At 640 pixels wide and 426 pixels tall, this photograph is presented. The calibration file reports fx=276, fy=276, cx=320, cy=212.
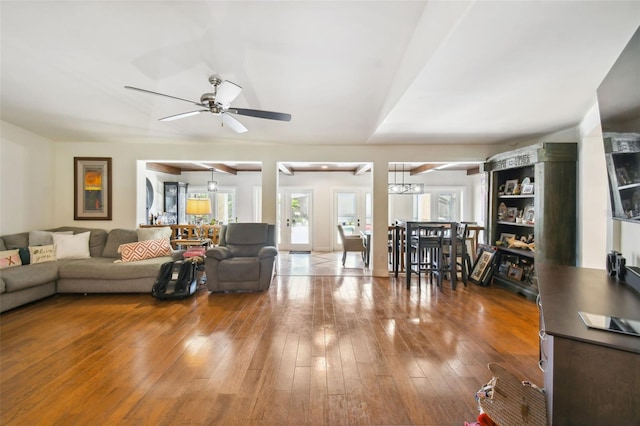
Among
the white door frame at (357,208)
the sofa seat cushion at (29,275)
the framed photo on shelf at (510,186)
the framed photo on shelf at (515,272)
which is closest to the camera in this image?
the sofa seat cushion at (29,275)

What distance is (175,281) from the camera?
3.92 m

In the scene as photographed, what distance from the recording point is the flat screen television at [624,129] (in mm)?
1470

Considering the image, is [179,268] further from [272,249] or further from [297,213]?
[297,213]

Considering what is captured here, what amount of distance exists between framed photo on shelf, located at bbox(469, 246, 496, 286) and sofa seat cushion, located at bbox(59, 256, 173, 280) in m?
4.97

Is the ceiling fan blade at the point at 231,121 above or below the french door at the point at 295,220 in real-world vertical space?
above

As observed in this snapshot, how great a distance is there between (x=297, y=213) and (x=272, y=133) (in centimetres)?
412

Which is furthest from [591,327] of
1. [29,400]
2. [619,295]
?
[29,400]

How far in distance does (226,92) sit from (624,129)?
2.69 m

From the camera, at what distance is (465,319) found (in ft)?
10.3

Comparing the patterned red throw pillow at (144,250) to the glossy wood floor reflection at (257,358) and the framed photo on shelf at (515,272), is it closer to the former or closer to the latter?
the glossy wood floor reflection at (257,358)

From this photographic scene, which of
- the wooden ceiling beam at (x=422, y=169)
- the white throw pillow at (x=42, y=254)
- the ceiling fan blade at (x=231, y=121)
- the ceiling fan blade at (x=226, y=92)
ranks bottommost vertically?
the white throw pillow at (x=42, y=254)

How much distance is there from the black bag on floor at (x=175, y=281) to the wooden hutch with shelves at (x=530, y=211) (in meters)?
4.69

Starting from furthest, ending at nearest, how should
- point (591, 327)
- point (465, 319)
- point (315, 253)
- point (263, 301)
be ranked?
point (315, 253), point (263, 301), point (465, 319), point (591, 327)

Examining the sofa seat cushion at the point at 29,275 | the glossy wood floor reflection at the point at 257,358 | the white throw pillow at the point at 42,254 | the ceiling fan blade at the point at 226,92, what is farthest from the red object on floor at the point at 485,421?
the white throw pillow at the point at 42,254
